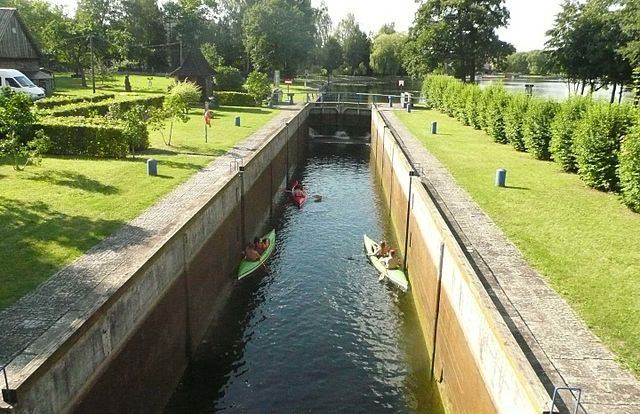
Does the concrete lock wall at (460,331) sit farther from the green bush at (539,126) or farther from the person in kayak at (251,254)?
the green bush at (539,126)

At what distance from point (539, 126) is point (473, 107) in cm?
1331

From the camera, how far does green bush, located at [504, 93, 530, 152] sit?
3120cm

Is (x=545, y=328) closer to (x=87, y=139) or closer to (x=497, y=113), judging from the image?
(x=87, y=139)

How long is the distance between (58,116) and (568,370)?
28411 mm

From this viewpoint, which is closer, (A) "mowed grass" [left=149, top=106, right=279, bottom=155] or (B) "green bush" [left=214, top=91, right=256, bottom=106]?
(A) "mowed grass" [left=149, top=106, right=279, bottom=155]

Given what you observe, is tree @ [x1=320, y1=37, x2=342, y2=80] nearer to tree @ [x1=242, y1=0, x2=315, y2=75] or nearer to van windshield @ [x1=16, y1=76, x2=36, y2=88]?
tree @ [x1=242, y1=0, x2=315, y2=75]

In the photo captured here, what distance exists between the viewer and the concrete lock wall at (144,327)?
29.5ft

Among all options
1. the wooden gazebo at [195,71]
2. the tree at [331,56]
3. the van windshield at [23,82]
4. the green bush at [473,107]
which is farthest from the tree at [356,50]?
the van windshield at [23,82]

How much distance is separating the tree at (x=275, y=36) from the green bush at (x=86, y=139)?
6361 cm

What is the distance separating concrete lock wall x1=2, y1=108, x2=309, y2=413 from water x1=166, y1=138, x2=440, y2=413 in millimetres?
829

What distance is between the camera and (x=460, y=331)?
1259 centimetres

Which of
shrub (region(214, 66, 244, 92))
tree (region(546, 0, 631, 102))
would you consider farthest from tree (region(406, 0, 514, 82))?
shrub (region(214, 66, 244, 92))

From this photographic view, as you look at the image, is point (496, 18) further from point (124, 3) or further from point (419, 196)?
point (124, 3)

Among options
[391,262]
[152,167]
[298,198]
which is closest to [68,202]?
[152,167]
